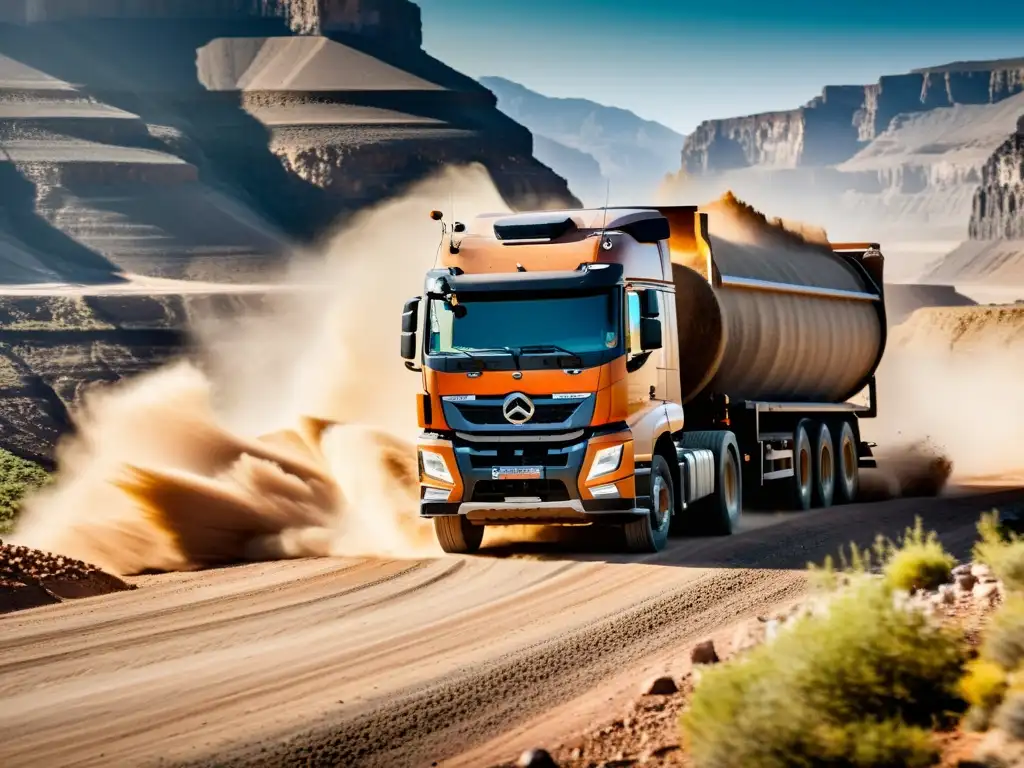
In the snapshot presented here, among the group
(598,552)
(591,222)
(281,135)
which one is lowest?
(598,552)

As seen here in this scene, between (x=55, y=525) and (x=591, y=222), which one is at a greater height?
(x=591, y=222)

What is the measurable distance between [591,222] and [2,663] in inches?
317

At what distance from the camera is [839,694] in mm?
7688

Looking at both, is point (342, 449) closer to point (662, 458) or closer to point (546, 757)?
point (662, 458)

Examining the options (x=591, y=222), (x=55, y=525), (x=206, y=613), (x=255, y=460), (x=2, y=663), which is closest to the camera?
(x=2, y=663)

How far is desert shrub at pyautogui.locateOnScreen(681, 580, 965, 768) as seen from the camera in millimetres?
7137

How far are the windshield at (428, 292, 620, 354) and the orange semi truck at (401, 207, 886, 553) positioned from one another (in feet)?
0.05

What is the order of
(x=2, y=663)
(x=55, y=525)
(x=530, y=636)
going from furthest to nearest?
(x=55, y=525) → (x=530, y=636) → (x=2, y=663)

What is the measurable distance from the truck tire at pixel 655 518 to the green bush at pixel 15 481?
17.0m

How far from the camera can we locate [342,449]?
21891mm

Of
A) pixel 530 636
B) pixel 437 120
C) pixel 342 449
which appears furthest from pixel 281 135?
pixel 530 636

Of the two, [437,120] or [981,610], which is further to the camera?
[437,120]

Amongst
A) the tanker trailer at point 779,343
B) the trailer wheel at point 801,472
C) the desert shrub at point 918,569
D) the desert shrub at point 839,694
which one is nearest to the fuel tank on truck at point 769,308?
the tanker trailer at point 779,343

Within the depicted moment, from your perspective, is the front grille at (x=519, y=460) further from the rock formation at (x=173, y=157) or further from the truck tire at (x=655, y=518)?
the rock formation at (x=173, y=157)
